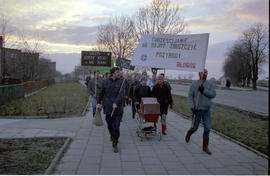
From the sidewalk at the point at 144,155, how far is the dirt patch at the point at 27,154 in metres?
0.34

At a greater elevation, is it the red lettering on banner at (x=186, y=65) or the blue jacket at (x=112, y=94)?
the red lettering on banner at (x=186, y=65)

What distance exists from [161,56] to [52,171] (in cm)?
425

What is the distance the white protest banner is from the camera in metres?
6.67

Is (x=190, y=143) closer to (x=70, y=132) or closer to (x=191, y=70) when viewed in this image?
(x=191, y=70)

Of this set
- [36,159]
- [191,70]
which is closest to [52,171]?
[36,159]

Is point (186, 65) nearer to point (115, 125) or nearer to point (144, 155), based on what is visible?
point (115, 125)

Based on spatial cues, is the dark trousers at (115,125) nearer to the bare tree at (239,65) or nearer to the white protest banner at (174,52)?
the white protest banner at (174,52)

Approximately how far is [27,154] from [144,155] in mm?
2639

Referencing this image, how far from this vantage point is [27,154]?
5.41 meters

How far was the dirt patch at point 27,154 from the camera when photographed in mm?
4589

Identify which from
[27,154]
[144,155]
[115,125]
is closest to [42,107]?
[27,154]

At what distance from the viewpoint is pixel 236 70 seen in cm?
7756

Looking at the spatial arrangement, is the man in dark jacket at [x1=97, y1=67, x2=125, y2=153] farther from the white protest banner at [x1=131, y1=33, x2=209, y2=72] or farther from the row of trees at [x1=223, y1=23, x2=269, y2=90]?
the row of trees at [x1=223, y1=23, x2=269, y2=90]

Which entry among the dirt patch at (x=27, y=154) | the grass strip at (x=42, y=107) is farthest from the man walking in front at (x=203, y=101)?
the grass strip at (x=42, y=107)
